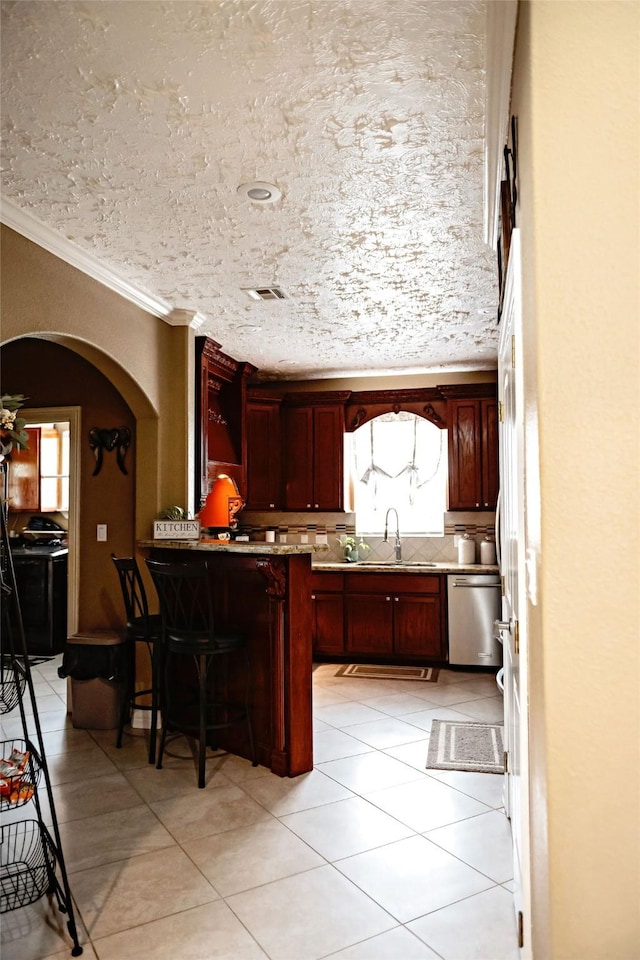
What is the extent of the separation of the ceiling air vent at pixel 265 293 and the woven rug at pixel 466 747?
9.44 feet

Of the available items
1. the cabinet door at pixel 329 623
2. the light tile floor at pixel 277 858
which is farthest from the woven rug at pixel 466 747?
the cabinet door at pixel 329 623

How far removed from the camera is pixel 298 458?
6.78 m

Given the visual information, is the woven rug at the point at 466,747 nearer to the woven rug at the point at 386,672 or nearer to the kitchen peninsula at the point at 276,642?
the kitchen peninsula at the point at 276,642

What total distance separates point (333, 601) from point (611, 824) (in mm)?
5196

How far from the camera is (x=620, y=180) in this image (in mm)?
1193

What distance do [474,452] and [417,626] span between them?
1.67 meters

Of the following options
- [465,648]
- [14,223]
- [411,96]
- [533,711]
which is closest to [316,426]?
[465,648]

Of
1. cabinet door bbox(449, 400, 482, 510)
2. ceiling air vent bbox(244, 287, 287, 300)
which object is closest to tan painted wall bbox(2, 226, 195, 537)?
ceiling air vent bbox(244, 287, 287, 300)

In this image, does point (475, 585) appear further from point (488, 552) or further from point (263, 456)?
point (263, 456)

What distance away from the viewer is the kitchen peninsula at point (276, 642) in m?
3.66

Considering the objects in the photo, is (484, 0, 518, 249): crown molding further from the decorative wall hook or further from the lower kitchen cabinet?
the lower kitchen cabinet

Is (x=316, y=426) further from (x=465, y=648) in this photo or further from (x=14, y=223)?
(x=14, y=223)

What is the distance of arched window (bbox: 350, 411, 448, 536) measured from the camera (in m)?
6.76

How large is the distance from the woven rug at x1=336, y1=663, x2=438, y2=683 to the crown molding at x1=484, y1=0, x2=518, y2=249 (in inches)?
156
